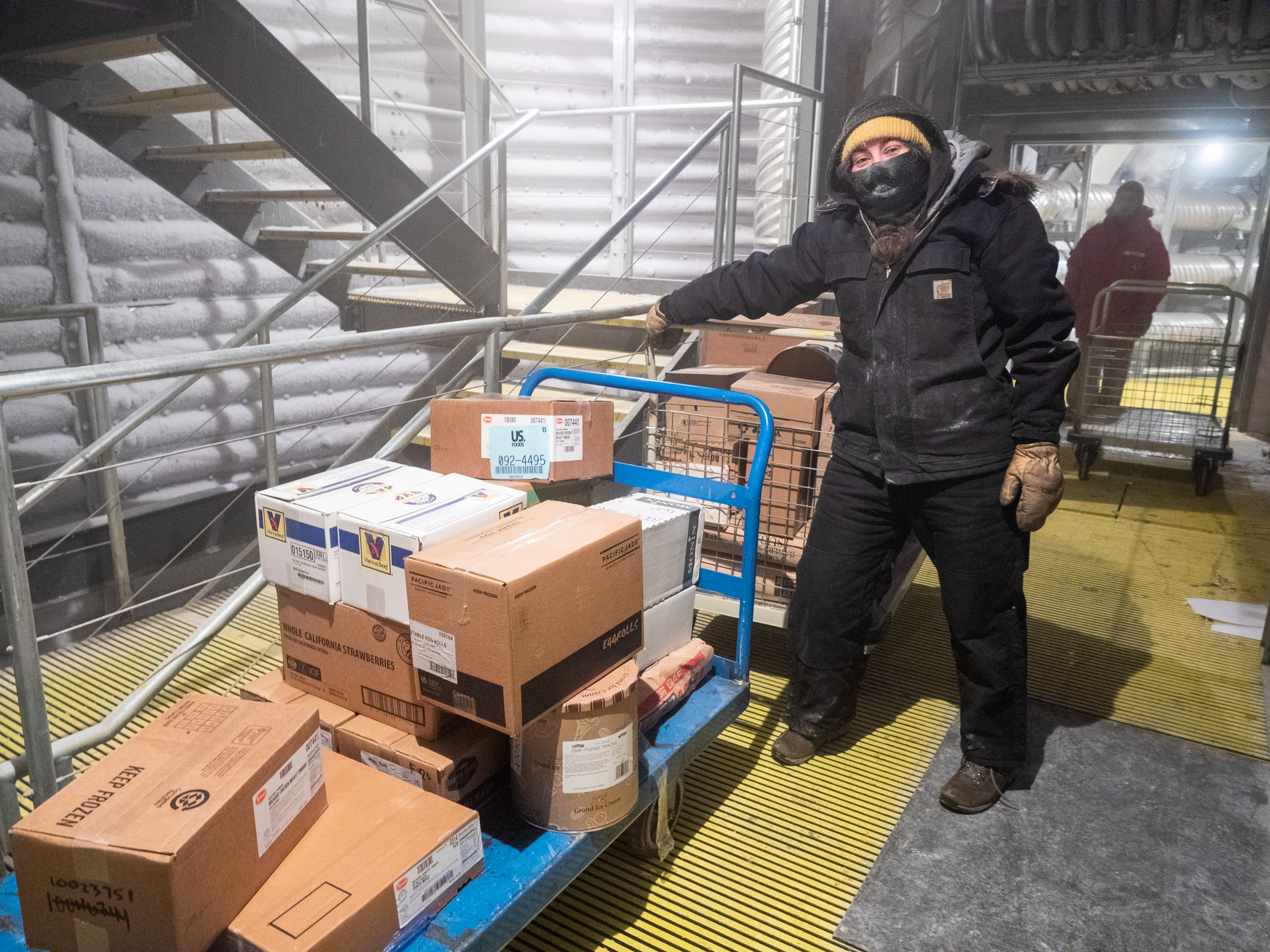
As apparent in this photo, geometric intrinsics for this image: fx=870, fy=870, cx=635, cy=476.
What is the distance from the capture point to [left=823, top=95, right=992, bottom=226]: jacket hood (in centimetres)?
205

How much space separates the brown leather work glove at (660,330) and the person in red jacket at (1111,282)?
4056 millimetres

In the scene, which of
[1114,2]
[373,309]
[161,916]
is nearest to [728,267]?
[161,916]

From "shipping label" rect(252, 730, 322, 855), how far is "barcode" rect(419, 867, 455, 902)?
0.78 ft

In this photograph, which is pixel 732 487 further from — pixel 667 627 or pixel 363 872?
pixel 363 872

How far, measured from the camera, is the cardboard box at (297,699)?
5.50 feet

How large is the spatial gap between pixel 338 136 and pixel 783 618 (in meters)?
2.62

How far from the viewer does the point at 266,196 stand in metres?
4.05

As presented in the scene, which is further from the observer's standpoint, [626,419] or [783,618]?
[626,419]

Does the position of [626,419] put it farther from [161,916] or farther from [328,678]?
[161,916]

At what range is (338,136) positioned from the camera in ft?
11.6

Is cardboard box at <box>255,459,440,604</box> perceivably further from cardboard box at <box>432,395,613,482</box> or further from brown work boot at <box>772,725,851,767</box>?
brown work boot at <box>772,725,851,767</box>

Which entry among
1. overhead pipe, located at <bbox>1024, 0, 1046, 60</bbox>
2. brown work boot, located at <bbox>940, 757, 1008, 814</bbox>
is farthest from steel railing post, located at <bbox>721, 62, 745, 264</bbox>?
brown work boot, located at <bbox>940, 757, 1008, 814</bbox>

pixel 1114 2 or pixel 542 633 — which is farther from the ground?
pixel 1114 2

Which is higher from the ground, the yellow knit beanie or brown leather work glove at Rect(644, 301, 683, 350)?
the yellow knit beanie
